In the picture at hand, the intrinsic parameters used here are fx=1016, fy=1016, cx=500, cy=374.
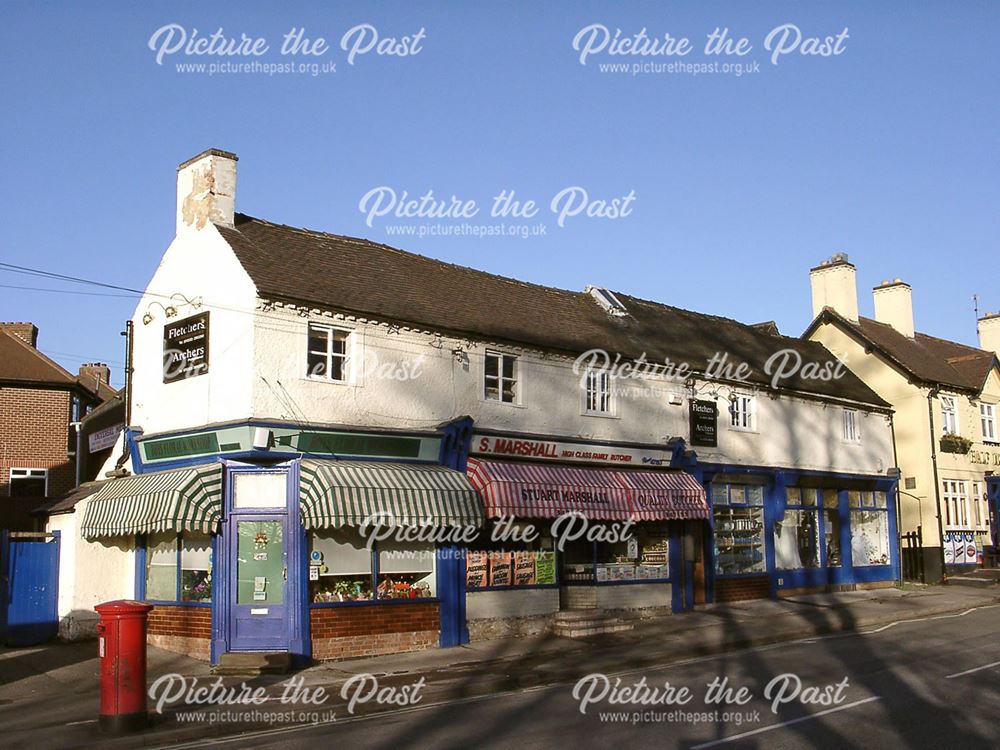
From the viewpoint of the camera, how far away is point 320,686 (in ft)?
46.9

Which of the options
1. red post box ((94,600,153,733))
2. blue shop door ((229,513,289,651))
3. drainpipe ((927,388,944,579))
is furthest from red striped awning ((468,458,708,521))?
drainpipe ((927,388,944,579))

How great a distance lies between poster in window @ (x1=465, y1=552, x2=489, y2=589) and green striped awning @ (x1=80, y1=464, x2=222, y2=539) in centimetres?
480

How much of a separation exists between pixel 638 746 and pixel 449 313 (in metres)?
11.4

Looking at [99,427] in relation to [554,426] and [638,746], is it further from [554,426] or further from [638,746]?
[638,746]

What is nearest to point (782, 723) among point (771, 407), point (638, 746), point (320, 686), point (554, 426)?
point (638, 746)

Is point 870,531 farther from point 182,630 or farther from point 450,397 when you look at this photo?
point 182,630

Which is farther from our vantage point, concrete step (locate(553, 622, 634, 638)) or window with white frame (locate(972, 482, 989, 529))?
window with white frame (locate(972, 482, 989, 529))

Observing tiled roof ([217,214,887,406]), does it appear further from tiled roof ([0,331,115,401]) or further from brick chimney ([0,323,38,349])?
brick chimney ([0,323,38,349])

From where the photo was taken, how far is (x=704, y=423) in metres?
24.7


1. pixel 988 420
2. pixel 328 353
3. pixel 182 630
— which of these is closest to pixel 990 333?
pixel 988 420

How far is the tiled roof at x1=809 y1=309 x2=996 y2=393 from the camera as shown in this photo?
33.3 metres

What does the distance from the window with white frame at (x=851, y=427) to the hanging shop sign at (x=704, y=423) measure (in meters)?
6.72

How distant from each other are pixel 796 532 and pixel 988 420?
13077 mm

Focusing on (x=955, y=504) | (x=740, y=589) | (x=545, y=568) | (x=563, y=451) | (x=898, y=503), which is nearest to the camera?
(x=545, y=568)
